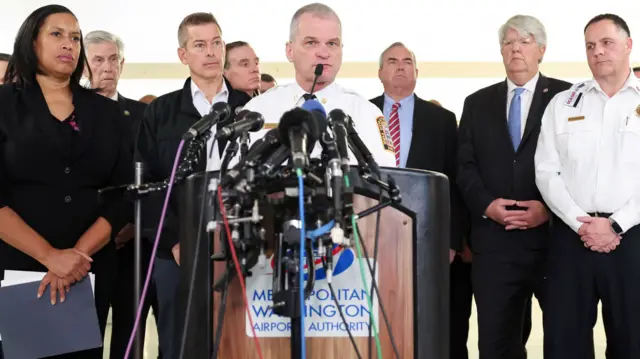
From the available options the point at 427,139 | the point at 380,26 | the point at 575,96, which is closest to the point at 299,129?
the point at 575,96

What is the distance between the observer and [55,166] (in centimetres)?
287

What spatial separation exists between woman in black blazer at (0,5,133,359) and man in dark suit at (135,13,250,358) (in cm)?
25

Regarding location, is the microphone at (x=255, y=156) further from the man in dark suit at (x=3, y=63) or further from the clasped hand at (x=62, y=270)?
the man in dark suit at (x=3, y=63)

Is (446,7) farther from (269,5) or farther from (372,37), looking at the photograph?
(269,5)

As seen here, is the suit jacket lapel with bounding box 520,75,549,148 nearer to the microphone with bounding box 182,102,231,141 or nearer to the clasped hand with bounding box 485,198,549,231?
the clasped hand with bounding box 485,198,549,231

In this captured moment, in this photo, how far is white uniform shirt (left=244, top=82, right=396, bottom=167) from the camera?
270 centimetres

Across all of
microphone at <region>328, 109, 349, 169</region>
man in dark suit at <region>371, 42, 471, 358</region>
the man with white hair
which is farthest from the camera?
man in dark suit at <region>371, 42, 471, 358</region>

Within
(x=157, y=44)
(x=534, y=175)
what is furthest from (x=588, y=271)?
(x=157, y=44)

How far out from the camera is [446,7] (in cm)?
757

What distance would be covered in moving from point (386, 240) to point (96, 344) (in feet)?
4.33

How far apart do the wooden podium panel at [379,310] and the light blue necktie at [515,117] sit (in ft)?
6.59

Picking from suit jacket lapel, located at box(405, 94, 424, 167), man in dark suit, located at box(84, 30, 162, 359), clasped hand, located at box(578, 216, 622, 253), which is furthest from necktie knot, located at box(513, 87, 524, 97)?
man in dark suit, located at box(84, 30, 162, 359)

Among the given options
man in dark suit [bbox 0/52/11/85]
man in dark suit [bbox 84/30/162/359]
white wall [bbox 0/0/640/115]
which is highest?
white wall [bbox 0/0/640/115]

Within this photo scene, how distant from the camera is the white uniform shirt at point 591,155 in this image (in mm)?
3375
